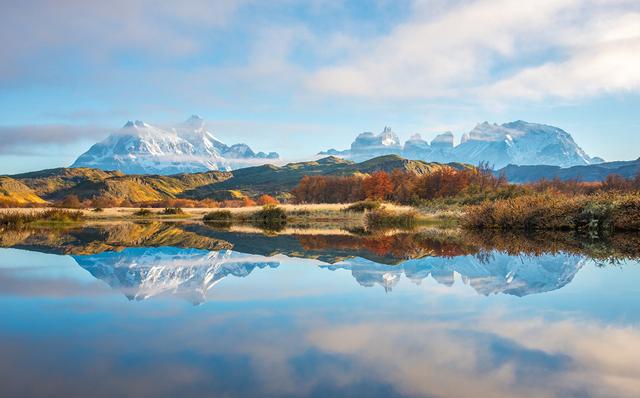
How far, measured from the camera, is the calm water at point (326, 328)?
4656 mm

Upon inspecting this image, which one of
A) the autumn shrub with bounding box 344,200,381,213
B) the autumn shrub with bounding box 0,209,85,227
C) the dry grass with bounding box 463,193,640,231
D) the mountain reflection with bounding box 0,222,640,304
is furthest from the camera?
the autumn shrub with bounding box 344,200,381,213

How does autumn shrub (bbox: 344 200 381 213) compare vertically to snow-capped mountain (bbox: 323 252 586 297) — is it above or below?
above

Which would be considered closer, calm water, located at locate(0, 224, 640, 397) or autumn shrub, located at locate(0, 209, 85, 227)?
calm water, located at locate(0, 224, 640, 397)

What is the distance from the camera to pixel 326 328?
6.50 m

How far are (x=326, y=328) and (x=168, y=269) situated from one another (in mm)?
6470

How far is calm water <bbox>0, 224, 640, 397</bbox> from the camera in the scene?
4656 mm

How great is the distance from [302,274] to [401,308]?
161 inches

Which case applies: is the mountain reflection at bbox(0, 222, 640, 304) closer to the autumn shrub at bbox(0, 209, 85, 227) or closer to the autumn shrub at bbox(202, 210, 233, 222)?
the autumn shrub at bbox(0, 209, 85, 227)

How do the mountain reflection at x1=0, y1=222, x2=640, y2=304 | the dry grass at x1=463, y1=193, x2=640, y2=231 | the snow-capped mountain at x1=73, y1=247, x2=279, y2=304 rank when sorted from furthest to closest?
the dry grass at x1=463, y1=193, x2=640, y2=231, the mountain reflection at x1=0, y1=222, x2=640, y2=304, the snow-capped mountain at x1=73, y1=247, x2=279, y2=304

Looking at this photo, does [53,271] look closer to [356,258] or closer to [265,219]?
[356,258]

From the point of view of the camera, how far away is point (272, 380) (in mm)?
4695

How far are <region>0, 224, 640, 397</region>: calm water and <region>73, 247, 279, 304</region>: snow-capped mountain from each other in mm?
69

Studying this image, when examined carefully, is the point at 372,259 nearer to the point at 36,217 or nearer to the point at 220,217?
the point at 220,217

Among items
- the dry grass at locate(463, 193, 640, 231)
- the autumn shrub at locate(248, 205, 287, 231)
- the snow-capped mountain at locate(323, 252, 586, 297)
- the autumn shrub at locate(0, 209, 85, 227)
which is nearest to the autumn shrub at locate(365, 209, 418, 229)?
the dry grass at locate(463, 193, 640, 231)
